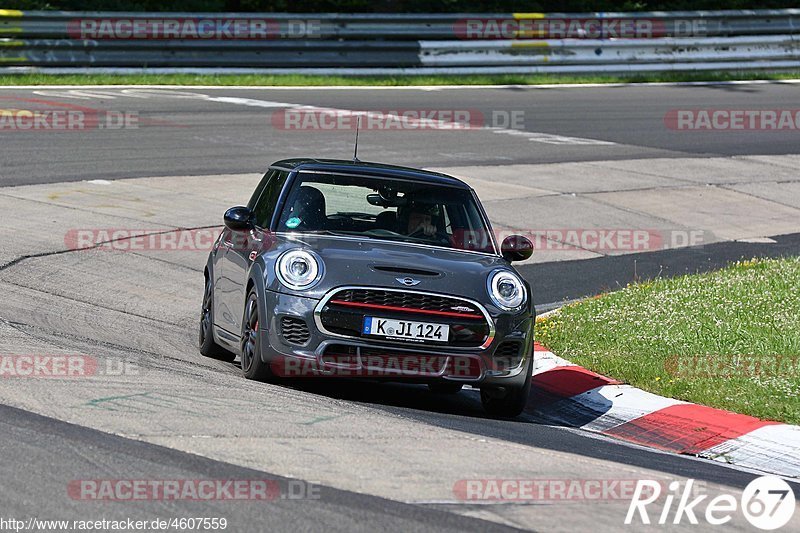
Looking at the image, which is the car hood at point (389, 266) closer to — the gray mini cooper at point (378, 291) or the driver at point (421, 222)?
the gray mini cooper at point (378, 291)

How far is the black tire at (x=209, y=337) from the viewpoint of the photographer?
9.40 metres

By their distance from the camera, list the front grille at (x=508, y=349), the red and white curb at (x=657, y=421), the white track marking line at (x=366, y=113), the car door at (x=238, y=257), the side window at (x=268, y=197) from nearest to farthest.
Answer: the red and white curb at (x=657, y=421) < the front grille at (x=508, y=349) < the car door at (x=238, y=257) < the side window at (x=268, y=197) < the white track marking line at (x=366, y=113)

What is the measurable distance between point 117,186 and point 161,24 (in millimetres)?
9270

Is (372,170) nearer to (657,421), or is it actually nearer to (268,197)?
(268,197)

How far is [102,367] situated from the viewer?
739 centimetres

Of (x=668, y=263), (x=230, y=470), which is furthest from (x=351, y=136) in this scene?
(x=230, y=470)

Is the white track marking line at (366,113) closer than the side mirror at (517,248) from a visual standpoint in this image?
No

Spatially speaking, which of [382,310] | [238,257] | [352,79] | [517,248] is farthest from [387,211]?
[352,79]

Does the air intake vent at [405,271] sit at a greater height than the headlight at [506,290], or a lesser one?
greater

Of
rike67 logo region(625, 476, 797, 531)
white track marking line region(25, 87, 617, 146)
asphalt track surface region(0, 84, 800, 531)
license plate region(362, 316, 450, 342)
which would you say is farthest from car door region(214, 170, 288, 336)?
white track marking line region(25, 87, 617, 146)

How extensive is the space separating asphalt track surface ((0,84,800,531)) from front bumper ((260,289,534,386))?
8.8 inches

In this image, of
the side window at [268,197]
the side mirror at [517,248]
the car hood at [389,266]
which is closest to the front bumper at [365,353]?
the car hood at [389,266]

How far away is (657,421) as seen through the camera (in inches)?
323

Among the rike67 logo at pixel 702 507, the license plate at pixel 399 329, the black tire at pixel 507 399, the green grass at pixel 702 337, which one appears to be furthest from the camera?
the green grass at pixel 702 337
